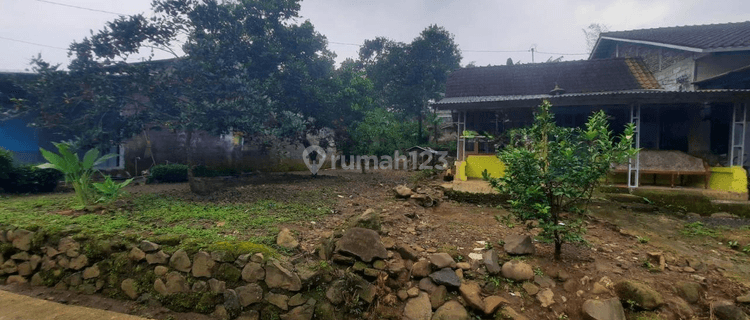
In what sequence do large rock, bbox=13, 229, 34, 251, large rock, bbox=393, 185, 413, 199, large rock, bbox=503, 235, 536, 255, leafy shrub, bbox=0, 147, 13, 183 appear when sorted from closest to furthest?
large rock, bbox=503, 235, 536, 255 → large rock, bbox=13, 229, 34, 251 → large rock, bbox=393, 185, 413, 199 → leafy shrub, bbox=0, 147, 13, 183

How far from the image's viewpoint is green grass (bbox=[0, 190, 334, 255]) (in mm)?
4059

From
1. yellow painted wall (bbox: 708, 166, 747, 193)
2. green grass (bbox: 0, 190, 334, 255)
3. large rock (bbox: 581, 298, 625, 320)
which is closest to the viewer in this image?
large rock (bbox: 581, 298, 625, 320)

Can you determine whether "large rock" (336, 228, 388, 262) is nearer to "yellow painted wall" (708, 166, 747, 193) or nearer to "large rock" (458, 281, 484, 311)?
"large rock" (458, 281, 484, 311)

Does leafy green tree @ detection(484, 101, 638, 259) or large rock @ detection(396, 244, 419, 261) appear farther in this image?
large rock @ detection(396, 244, 419, 261)

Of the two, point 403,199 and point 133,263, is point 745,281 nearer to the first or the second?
point 403,199

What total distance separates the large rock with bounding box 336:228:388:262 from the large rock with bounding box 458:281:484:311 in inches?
34.4

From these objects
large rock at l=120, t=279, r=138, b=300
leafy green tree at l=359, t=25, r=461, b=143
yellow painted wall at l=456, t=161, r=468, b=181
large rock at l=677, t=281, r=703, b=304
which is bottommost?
large rock at l=120, t=279, r=138, b=300

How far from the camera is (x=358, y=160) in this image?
12195mm

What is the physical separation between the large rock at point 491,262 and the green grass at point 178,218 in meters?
2.53

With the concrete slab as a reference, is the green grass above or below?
above

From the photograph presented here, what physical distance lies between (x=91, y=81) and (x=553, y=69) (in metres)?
15.6

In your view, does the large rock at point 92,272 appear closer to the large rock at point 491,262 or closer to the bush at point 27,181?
the large rock at point 491,262

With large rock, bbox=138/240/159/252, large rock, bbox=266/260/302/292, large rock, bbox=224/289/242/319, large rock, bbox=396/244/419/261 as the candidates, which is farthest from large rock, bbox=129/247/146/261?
large rock, bbox=396/244/419/261

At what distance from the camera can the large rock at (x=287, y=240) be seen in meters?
3.70
